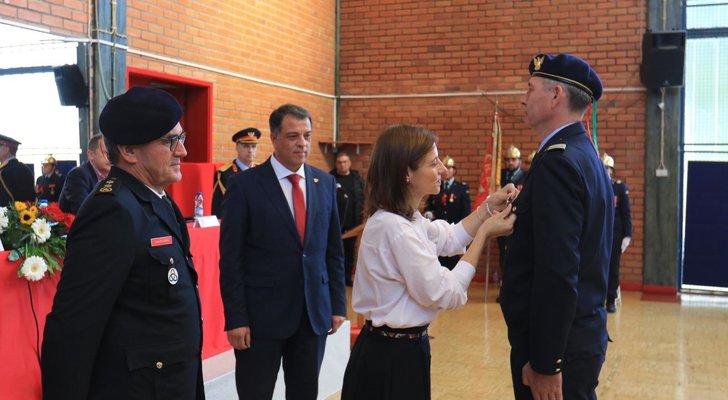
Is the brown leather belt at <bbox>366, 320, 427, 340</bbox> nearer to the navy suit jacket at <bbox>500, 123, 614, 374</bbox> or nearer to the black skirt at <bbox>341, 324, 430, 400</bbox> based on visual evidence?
the black skirt at <bbox>341, 324, 430, 400</bbox>

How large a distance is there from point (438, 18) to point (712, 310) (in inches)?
206

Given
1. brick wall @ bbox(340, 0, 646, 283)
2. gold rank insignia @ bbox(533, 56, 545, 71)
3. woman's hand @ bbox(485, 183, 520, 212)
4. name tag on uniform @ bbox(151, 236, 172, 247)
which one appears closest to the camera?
name tag on uniform @ bbox(151, 236, 172, 247)

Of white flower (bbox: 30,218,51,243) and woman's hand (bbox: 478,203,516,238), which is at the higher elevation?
woman's hand (bbox: 478,203,516,238)

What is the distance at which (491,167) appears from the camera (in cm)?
916

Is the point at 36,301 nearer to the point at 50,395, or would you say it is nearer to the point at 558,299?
the point at 50,395

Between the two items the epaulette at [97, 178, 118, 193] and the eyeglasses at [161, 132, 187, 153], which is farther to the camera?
the eyeglasses at [161, 132, 187, 153]

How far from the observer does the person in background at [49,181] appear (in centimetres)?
595

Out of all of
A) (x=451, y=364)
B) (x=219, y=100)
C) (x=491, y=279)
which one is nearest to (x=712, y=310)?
(x=491, y=279)

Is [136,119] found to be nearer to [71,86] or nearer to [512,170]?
[71,86]

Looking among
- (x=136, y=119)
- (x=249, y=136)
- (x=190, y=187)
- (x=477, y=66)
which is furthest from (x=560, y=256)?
(x=477, y=66)

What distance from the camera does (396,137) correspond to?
7.50 feet

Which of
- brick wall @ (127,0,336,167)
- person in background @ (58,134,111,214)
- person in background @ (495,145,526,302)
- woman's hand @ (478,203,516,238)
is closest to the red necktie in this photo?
woman's hand @ (478,203,516,238)

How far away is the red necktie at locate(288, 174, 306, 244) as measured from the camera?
302 centimetres

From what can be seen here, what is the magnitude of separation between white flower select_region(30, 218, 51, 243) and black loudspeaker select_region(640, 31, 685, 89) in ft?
25.9
